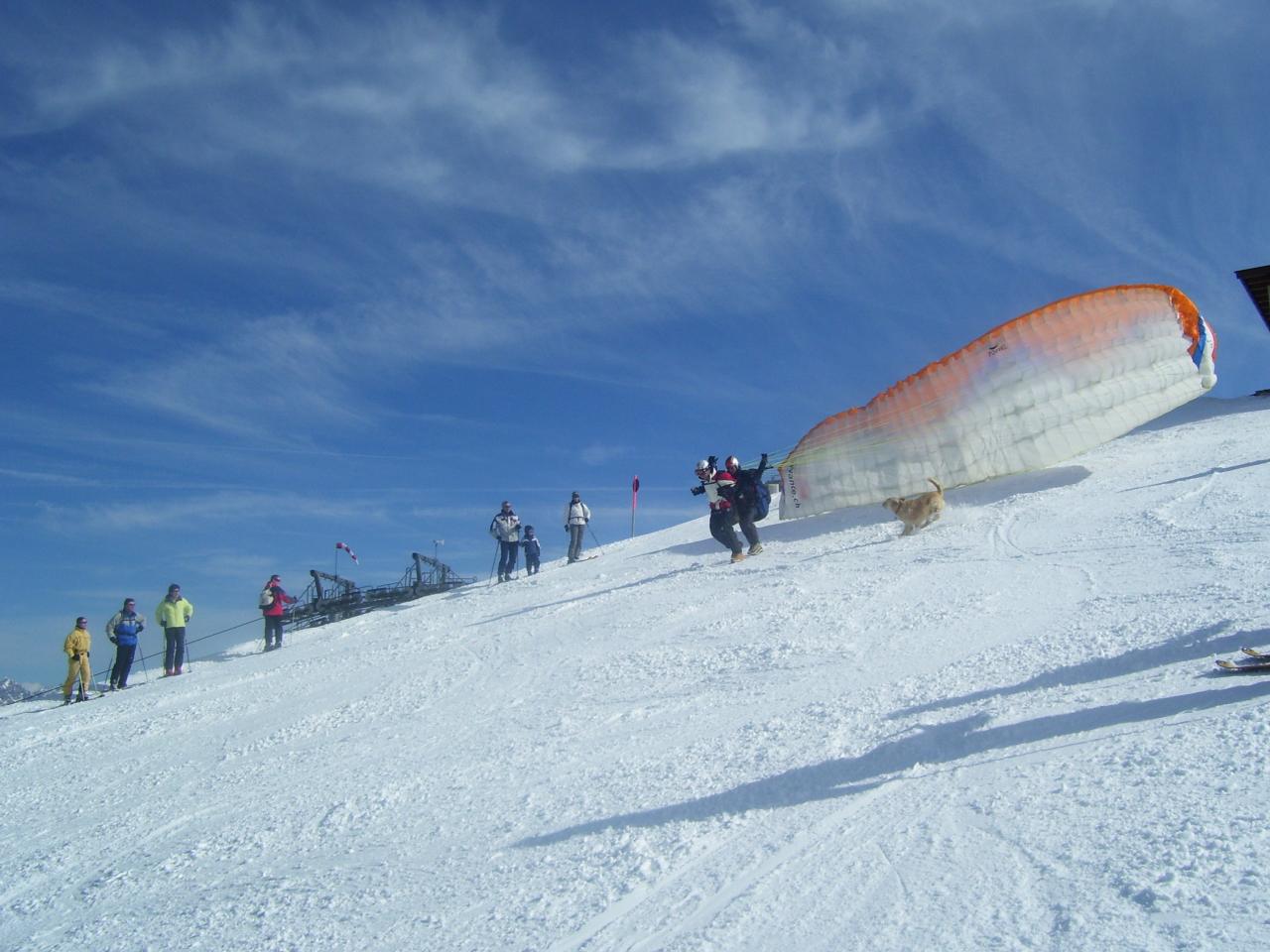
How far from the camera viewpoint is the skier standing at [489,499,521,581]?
17953 millimetres

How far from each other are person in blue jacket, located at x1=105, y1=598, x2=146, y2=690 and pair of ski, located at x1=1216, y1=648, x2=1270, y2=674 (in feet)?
52.0

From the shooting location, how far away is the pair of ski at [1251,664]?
4.83m

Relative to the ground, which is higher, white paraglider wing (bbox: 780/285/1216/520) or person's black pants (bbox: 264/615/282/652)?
white paraglider wing (bbox: 780/285/1216/520)

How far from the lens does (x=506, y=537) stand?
18078 mm

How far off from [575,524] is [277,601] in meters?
5.78

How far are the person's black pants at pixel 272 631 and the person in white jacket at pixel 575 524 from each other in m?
5.56

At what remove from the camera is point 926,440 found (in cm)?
1372

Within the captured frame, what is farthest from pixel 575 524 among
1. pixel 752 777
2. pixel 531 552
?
pixel 752 777

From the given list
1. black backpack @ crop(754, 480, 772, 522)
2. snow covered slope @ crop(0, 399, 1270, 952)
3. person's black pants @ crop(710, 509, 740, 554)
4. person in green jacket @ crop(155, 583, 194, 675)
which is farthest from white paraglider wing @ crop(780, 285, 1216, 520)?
person in green jacket @ crop(155, 583, 194, 675)

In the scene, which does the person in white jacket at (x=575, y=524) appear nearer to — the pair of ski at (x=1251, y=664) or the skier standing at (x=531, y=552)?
the skier standing at (x=531, y=552)

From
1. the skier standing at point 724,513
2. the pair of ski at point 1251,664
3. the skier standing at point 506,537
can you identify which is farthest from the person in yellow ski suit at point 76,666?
the pair of ski at point 1251,664

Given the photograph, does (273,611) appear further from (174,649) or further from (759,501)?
(759,501)

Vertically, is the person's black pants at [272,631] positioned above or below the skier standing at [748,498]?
below

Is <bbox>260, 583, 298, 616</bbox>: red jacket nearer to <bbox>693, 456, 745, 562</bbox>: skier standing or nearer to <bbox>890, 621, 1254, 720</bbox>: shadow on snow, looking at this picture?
<bbox>693, 456, 745, 562</bbox>: skier standing
